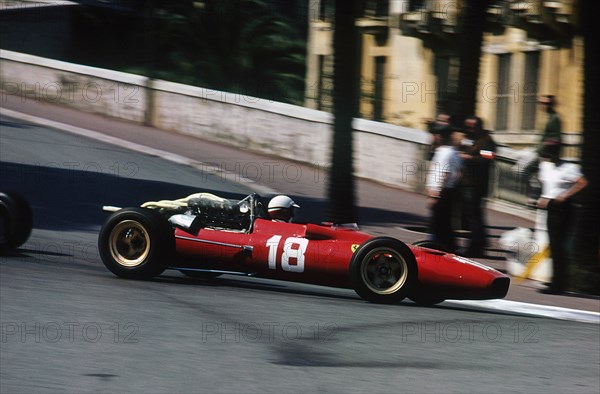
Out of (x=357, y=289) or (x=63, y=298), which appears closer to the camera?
(x=63, y=298)

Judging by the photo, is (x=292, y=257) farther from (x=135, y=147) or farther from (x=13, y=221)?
(x=135, y=147)

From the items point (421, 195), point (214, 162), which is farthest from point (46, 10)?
point (421, 195)

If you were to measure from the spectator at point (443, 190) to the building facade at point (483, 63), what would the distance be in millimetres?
8529

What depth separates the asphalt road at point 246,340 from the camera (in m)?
6.76

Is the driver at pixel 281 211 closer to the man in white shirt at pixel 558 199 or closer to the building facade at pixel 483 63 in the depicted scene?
the man in white shirt at pixel 558 199

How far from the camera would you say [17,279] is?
9.52 meters

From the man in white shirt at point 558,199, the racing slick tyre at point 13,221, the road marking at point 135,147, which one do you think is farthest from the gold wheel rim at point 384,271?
the road marking at point 135,147

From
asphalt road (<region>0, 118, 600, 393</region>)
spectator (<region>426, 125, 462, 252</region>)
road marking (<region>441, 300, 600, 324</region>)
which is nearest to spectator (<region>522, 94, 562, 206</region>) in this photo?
spectator (<region>426, 125, 462, 252</region>)

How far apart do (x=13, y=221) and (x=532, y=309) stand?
203 inches

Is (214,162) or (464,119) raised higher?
(464,119)

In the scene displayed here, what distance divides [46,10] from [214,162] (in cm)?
1349

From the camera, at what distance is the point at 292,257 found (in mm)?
9711

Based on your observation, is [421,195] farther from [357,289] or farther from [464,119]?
[357,289]

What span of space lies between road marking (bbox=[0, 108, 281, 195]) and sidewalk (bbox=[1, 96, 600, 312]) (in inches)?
1.6
